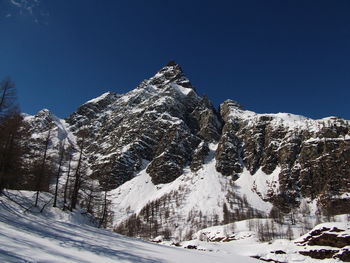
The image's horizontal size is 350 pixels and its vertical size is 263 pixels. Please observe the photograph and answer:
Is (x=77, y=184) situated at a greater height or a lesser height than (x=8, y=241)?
greater

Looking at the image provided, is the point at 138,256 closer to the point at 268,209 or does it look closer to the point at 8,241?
the point at 8,241

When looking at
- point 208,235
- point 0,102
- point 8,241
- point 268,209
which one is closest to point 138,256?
point 8,241

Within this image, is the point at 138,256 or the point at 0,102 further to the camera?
the point at 0,102

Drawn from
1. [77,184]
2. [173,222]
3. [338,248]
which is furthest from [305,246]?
[173,222]

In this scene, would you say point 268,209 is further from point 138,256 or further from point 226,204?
point 138,256

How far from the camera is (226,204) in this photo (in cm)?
19338

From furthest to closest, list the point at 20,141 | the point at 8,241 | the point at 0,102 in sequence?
the point at 20,141, the point at 0,102, the point at 8,241

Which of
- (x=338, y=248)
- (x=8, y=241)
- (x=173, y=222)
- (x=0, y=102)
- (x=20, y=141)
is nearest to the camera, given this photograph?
(x=8, y=241)

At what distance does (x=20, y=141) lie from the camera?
26953 mm

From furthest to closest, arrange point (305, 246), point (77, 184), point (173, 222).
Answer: point (173, 222), point (305, 246), point (77, 184)

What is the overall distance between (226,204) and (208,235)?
96.5 meters

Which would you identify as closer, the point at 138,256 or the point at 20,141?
the point at 138,256

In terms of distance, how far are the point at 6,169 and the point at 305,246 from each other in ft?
119

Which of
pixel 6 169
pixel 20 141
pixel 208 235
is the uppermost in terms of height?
pixel 20 141
